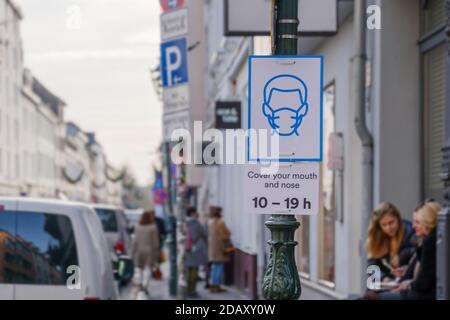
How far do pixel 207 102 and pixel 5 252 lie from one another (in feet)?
90.7

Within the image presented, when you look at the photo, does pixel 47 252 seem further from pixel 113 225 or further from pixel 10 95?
pixel 10 95

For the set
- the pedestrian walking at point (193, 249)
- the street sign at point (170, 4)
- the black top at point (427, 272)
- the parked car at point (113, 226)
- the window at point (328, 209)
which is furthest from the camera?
the parked car at point (113, 226)

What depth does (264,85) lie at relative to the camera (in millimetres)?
5477

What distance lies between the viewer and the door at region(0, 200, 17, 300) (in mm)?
7594

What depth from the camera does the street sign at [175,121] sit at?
617 inches

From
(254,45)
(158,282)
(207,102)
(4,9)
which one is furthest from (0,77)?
(254,45)

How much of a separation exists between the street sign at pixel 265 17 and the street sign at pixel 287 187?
3.84m

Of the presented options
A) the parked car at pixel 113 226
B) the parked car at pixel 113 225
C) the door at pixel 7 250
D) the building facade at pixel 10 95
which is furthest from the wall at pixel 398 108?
the building facade at pixel 10 95

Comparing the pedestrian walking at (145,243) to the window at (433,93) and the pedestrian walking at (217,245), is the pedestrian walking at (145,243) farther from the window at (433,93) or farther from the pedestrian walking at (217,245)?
the window at (433,93)

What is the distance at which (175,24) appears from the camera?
1569cm

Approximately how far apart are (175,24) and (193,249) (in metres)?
6.11

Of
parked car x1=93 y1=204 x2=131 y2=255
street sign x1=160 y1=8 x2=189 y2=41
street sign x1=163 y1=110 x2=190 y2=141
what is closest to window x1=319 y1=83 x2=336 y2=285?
street sign x1=163 y1=110 x2=190 y2=141
